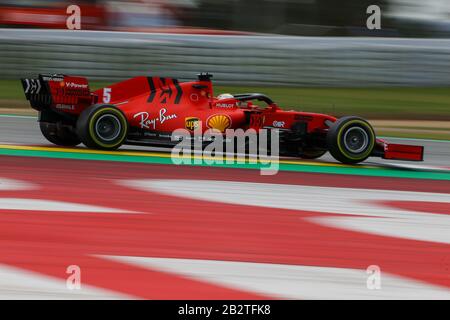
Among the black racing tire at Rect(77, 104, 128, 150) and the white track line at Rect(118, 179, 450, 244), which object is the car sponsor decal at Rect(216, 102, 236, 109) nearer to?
the black racing tire at Rect(77, 104, 128, 150)

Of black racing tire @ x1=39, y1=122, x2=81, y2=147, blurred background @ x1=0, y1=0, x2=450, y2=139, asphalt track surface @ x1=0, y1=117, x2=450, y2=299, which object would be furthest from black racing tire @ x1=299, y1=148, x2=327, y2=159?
blurred background @ x1=0, y1=0, x2=450, y2=139

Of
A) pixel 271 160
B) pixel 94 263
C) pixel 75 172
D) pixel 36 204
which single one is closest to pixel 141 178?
pixel 75 172

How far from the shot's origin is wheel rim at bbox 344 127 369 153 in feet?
31.5

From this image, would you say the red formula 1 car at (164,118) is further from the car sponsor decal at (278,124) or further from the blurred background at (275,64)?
the blurred background at (275,64)

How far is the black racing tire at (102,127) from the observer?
9.20 metres

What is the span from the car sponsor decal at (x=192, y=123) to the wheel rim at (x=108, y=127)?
707mm

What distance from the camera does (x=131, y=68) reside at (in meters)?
16.7

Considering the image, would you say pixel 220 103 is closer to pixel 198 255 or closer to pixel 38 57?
pixel 198 255

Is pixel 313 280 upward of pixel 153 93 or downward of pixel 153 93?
downward

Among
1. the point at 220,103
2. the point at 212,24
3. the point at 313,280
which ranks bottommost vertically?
the point at 313,280

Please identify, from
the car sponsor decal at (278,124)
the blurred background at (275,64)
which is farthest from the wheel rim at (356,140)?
the blurred background at (275,64)

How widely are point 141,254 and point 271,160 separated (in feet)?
15.6

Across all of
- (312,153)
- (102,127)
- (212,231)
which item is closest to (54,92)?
(102,127)

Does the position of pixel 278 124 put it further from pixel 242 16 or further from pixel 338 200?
pixel 242 16
